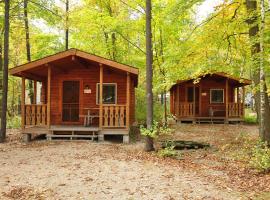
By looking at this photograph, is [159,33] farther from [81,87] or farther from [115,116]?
[115,116]

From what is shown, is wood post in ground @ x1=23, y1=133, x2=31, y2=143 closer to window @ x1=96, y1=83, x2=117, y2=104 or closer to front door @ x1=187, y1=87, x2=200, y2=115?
window @ x1=96, y1=83, x2=117, y2=104

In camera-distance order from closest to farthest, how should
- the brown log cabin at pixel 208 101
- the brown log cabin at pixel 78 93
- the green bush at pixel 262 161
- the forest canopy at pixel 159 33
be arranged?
the green bush at pixel 262 161 < the forest canopy at pixel 159 33 < the brown log cabin at pixel 78 93 < the brown log cabin at pixel 208 101

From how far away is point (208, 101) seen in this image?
25.5m

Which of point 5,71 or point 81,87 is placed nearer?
point 5,71

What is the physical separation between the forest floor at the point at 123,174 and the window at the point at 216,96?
11.9 meters

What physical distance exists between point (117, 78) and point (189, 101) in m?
10.3

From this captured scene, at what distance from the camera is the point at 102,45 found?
2547 cm

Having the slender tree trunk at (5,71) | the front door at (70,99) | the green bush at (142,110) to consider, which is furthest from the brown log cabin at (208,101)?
the slender tree trunk at (5,71)

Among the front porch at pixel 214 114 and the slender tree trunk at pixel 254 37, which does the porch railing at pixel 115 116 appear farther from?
the front porch at pixel 214 114

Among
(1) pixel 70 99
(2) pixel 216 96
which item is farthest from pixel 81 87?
(2) pixel 216 96

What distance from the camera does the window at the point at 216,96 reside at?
2555 centimetres

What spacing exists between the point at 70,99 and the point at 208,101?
1205 cm

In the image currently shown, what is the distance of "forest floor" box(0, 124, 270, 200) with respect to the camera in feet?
24.3

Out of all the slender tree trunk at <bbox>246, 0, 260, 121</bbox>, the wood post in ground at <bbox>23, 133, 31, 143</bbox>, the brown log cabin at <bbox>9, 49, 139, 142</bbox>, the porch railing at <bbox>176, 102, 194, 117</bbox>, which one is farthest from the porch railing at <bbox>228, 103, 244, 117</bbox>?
the wood post in ground at <bbox>23, 133, 31, 143</bbox>
